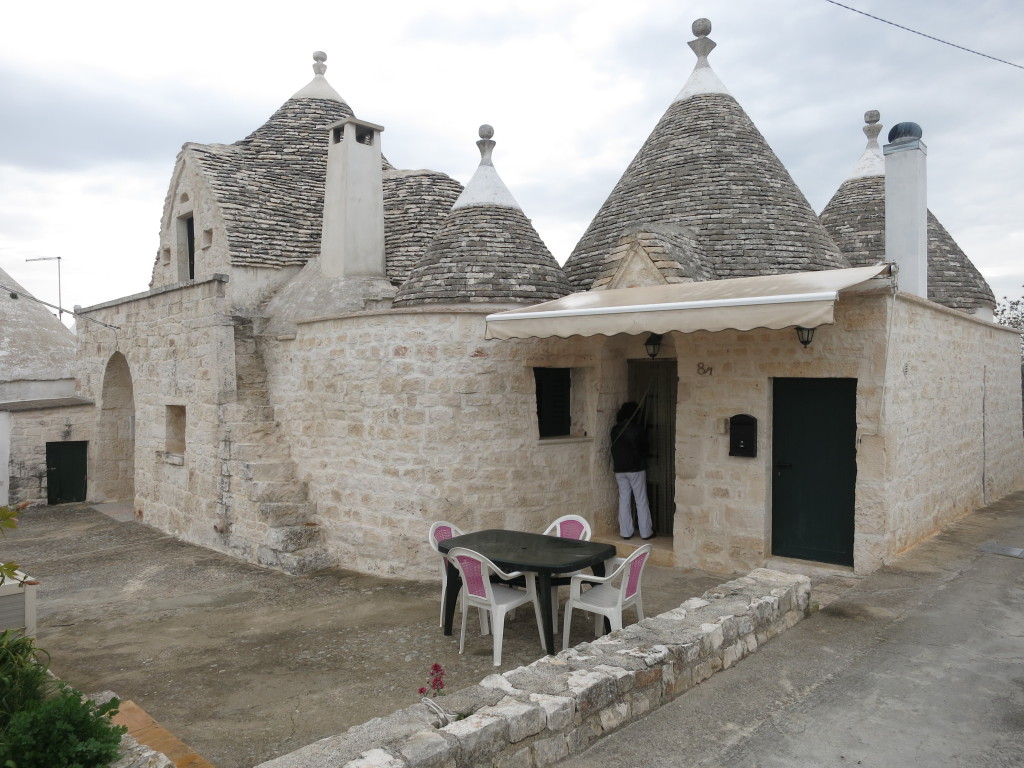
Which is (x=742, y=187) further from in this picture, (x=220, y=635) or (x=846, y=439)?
(x=220, y=635)

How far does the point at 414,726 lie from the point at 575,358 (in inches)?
247

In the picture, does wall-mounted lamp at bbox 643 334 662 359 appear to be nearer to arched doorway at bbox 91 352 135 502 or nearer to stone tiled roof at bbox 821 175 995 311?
stone tiled roof at bbox 821 175 995 311

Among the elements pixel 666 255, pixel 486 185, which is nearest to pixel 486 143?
pixel 486 185

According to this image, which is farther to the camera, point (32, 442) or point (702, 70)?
point (32, 442)

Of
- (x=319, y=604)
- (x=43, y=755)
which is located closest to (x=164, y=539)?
(x=319, y=604)

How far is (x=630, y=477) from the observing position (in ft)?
29.8

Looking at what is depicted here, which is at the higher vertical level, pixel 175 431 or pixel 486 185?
pixel 486 185

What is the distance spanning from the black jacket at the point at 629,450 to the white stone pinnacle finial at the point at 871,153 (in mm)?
9067

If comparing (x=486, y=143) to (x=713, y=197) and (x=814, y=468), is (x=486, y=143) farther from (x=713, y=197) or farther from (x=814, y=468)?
(x=814, y=468)

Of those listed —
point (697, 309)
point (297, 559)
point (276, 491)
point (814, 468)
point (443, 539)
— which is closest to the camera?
point (697, 309)

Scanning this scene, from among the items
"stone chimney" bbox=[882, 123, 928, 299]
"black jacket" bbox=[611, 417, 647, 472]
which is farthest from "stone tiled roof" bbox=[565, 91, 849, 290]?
"black jacket" bbox=[611, 417, 647, 472]

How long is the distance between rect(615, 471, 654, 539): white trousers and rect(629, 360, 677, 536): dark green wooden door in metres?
0.66

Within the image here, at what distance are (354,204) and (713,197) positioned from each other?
5401 millimetres

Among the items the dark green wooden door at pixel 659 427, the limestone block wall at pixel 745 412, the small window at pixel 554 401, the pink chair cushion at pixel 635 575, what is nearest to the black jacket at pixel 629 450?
the dark green wooden door at pixel 659 427
